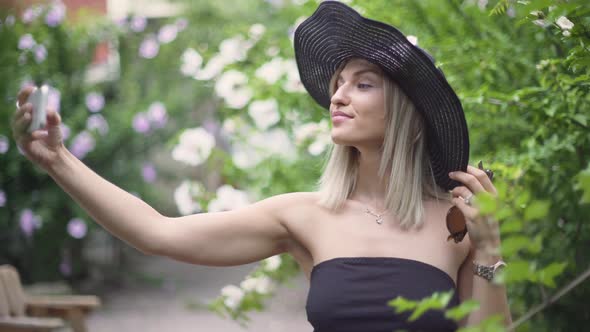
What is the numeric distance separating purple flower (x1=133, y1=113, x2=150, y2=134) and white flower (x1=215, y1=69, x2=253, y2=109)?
379cm

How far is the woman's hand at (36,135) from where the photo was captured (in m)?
1.92

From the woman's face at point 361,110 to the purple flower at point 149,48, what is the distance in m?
6.12

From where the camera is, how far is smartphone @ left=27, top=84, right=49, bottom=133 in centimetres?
193

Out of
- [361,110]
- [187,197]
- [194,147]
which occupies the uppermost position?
[361,110]

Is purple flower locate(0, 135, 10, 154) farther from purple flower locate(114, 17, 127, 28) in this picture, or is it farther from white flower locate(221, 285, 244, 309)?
white flower locate(221, 285, 244, 309)

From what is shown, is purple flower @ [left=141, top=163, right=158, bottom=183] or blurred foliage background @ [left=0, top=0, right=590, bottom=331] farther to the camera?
purple flower @ [left=141, top=163, right=158, bottom=183]

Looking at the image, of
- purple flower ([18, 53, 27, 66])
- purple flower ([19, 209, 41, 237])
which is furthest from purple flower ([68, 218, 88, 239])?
purple flower ([18, 53, 27, 66])

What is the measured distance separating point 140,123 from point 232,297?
4.21 metres

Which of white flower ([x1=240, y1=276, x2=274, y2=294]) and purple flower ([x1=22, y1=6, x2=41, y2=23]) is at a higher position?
purple flower ([x1=22, y1=6, x2=41, y2=23])

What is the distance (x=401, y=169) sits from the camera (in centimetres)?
212

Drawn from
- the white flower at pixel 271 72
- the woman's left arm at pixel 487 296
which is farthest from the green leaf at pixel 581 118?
the white flower at pixel 271 72

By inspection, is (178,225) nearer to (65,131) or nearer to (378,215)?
(378,215)

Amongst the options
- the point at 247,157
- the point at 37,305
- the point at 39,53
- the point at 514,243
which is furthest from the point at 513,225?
the point at 39,53

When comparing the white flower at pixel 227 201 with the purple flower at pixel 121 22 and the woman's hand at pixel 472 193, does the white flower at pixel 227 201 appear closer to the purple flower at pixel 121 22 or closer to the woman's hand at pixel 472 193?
the woman's hand at pixel 472 193
